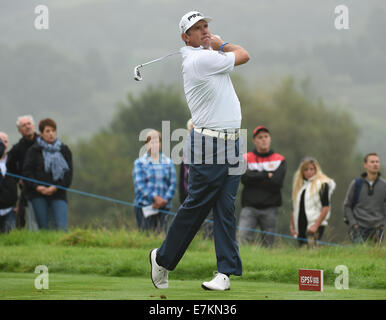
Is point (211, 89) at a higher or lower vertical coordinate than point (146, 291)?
higher

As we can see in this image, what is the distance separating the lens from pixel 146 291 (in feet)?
20.7

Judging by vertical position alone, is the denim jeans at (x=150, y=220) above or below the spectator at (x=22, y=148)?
below

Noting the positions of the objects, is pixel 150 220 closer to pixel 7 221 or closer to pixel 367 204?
pixel 7 221

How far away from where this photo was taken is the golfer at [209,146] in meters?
6.50

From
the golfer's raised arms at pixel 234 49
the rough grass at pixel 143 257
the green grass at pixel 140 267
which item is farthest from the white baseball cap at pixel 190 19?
the rough grass at pixel 143 257

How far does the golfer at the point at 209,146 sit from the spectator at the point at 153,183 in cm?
494

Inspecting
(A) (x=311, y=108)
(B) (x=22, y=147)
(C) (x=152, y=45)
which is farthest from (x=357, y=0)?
(B) (x=22, y=147)

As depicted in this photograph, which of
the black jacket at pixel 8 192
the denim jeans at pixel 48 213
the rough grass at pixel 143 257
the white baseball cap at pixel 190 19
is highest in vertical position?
the white baseball cap at pixel 190 19

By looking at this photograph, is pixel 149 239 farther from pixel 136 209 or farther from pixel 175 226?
pixel 175 226

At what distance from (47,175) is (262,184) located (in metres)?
3.38

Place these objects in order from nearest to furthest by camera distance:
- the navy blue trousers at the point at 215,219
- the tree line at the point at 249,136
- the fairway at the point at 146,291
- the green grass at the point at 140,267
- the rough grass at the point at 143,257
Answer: the fairway at the point at 146,291
the green grass at the point at 140,267
the navy blue trousers at the point at 215,219
the rough grass at the point at 143,257
the tree line at the point at 249,136

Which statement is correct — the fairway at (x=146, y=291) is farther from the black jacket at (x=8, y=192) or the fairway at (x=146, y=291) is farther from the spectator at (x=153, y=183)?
the black jacket at (x=8, y=192)

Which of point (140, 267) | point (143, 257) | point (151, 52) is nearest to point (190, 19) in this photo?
point (140, 267)
